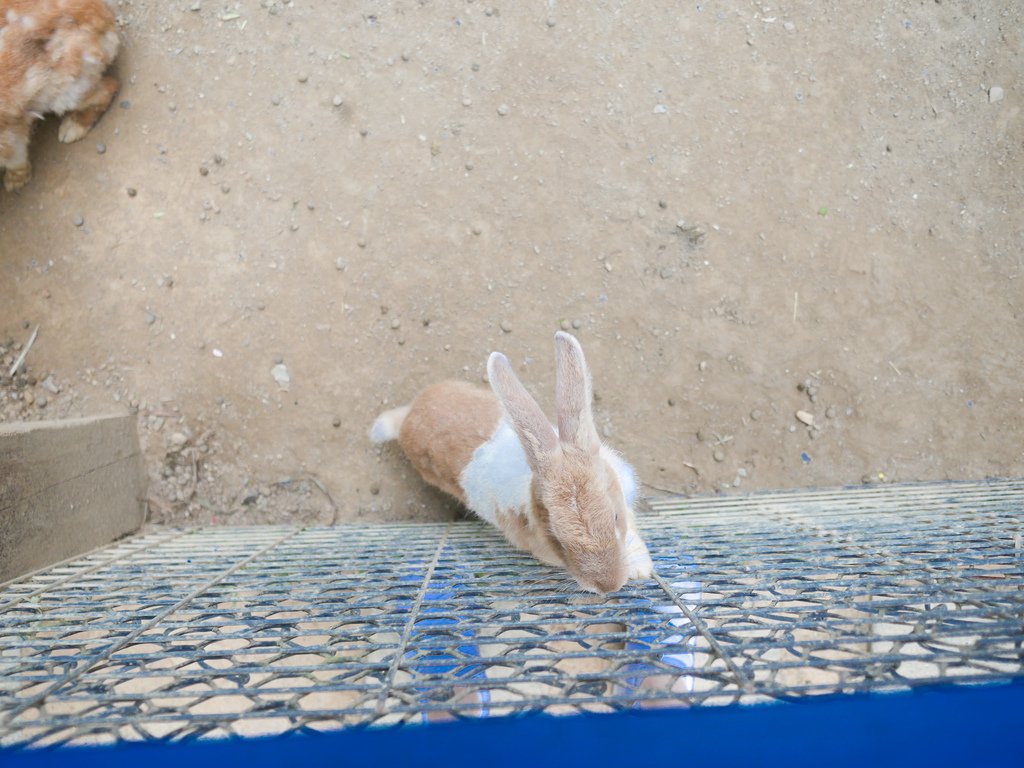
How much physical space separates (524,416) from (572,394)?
0.23m

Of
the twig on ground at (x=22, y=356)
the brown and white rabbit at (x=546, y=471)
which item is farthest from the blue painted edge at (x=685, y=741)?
the twig on ground at (x=22, y=356)

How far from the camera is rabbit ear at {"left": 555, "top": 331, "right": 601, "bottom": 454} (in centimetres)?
237

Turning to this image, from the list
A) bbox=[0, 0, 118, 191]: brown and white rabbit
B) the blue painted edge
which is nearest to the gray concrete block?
bbox=[0, 0, 118, 191]: brown and white rabbit

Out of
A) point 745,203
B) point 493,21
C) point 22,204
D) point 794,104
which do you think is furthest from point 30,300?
point 794,104

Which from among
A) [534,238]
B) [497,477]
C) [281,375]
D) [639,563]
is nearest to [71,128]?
[281,375]

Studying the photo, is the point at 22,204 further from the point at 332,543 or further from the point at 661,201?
the point at 661,201

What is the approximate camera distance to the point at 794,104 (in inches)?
153

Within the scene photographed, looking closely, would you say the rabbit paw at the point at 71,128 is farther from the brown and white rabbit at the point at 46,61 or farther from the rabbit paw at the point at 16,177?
the rabbit paw at the point at 16,177

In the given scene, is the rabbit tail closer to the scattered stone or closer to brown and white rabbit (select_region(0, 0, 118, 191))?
the scattered stone

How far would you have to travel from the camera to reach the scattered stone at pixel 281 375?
3.91 m

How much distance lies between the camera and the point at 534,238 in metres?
3.88

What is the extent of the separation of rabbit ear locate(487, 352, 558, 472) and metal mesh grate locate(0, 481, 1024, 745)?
0.56m

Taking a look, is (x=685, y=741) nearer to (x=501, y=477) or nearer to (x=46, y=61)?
(x=501, y=477)

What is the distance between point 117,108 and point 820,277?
507 centimetres
